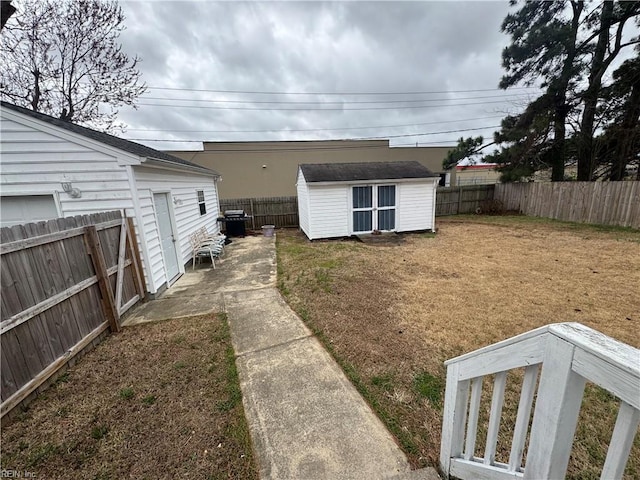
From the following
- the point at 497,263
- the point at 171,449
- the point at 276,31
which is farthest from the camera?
the point at 276,31

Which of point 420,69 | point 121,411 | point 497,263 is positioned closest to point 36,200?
point 121,411

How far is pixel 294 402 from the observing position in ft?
8.05

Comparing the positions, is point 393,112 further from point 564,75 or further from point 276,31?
point 276,31

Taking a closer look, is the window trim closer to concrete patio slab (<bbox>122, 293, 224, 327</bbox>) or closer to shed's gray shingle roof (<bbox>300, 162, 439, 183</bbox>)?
shed's gray shingle roof (<bbox>300, 162, 439, 183</bbox>)

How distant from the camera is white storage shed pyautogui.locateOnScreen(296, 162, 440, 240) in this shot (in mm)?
9719

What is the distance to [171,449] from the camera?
6.73 ft

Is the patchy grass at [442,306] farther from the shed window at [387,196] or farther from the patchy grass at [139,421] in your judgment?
the shed window at [387,196]

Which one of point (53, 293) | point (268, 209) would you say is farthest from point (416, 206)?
point (53, 293)

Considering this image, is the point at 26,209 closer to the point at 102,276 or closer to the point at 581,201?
the point at 102,276

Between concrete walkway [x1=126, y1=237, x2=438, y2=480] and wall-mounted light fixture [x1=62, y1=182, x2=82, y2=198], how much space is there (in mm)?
2220

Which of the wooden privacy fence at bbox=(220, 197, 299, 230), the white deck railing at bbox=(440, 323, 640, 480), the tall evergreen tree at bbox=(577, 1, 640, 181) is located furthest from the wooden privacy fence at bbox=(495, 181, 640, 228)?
the white deck railing at bbox=(440, 323, 640, 480)

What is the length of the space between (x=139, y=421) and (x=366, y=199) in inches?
358

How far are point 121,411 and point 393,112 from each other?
2859 centimetres

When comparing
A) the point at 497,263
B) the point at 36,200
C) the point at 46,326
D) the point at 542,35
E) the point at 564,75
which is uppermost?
the point at 542,35
